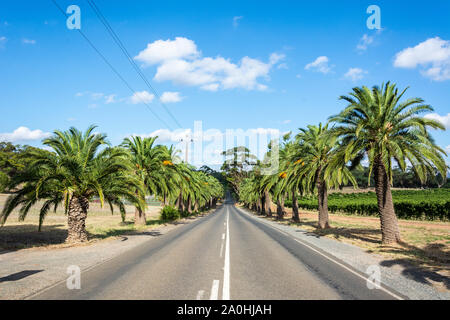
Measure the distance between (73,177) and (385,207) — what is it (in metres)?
15.6

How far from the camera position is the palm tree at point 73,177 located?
1319cm

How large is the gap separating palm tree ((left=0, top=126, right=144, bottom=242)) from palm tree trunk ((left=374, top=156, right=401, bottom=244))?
13.0 meters

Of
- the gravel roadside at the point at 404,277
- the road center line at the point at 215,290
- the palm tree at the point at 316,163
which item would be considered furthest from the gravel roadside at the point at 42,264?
the palm tree at the point at 316,163

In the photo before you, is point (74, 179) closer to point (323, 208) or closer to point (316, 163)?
point (316, 163)

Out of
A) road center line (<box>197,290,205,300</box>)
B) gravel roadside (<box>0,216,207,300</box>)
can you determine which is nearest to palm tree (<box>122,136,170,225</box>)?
gravel roadside (<box>0,216,207,300</box>)

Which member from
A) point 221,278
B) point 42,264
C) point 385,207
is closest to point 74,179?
point 42,264

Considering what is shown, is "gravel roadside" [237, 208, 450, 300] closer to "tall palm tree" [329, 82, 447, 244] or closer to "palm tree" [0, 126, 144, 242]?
"tall palm tree" [329, 82, 447, 244]

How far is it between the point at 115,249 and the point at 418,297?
11.0m

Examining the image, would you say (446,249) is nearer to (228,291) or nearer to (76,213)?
(228,291)

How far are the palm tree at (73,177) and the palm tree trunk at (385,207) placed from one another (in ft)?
42.6

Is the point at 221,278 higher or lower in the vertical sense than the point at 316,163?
lower

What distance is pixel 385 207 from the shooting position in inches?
572

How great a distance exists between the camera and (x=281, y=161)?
3178cm
